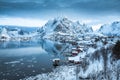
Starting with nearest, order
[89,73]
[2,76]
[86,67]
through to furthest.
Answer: [89,73] < [86,67] < [2,76]

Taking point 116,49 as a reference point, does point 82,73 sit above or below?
below

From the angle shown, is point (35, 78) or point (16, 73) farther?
point (16, 73)

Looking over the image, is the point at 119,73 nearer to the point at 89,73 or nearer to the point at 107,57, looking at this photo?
the point at 89,73

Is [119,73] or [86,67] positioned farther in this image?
[86,67]

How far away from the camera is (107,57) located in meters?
49.2

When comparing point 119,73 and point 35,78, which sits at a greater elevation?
point 119,73

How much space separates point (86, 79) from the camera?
130 ft

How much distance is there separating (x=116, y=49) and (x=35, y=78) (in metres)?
20.6

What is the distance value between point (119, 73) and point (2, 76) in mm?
→ 26260

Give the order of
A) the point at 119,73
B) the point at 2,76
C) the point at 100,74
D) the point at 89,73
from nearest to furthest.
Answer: the point at 119,73, the point at 100,74, the point at 89,73, the point at 2,76

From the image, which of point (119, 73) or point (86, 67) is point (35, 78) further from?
point (119, 73)

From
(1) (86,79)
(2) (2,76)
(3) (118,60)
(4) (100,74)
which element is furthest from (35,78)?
(3) (118,60)

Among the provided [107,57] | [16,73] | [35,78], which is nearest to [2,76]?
[16,73]

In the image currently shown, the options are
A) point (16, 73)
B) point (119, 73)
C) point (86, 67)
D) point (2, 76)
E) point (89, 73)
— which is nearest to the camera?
point (119, 73)
